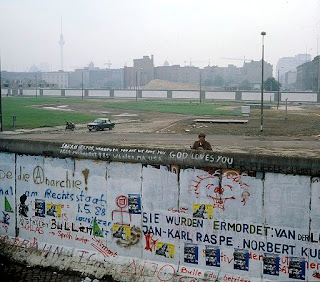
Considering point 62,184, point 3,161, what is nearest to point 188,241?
point 62,184

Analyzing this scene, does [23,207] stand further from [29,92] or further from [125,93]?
[29,92]

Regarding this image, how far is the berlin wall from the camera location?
23.5 feet

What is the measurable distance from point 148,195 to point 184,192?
74 cm

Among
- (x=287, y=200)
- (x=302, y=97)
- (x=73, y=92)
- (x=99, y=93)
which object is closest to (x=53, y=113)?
(x=287, y=200)

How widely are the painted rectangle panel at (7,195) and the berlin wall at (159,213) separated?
0.02 metres

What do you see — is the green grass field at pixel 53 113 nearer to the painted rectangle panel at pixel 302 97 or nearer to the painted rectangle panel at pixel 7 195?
the painted rectangle panel at pixel 302 97

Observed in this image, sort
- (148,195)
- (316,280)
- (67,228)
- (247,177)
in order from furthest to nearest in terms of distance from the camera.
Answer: (67,228)
(148,195)
(247,177)
(316,280)

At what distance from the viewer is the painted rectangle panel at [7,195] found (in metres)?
9.72

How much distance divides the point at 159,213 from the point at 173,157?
1074mm

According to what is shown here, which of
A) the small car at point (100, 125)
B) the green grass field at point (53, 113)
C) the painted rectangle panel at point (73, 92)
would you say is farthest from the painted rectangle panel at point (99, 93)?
the small car at point (100, 125)

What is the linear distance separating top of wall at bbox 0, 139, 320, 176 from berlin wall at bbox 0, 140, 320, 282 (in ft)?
0.06

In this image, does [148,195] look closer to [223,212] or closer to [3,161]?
[223,212]

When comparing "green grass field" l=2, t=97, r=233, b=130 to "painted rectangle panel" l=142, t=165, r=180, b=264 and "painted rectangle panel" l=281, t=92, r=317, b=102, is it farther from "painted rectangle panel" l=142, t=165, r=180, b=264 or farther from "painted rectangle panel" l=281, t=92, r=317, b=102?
"painted rectangle panel" l=142, t=165, r=180, b=264

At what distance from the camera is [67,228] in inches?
356
